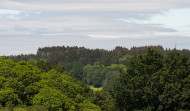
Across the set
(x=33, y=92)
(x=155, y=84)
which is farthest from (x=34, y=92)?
(x=155, y=84)

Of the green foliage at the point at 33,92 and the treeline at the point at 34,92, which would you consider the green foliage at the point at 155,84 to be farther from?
the green foliage at the point at 33,92

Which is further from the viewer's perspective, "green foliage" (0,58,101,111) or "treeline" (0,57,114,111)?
"green foliage" (0,58,101,111)

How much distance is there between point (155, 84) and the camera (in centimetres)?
5478

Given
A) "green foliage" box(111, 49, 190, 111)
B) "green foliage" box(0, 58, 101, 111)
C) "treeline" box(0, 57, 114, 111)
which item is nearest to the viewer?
"green foliage" box(111, 49, 190, 111)

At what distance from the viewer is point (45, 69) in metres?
121

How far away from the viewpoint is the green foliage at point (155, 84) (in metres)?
53.5

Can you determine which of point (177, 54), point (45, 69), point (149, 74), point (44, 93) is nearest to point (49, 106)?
point (44, 93)

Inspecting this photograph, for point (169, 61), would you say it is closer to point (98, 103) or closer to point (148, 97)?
point (148, 97)

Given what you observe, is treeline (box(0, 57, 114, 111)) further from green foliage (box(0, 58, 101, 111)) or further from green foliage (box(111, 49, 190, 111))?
green foliage (box(111, 49, 190, 111))

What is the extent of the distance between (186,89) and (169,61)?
6501 millimetres

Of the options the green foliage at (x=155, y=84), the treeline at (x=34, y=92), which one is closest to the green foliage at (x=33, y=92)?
the treeline at (x=34, y=92)

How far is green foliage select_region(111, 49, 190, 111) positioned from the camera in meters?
53.5

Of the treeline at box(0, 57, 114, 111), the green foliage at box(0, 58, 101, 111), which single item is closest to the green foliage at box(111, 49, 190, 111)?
the treeline at box(0, 57, 114, 111)

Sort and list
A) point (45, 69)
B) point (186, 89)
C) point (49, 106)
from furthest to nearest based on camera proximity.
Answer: point (45, 69) → point (49, 106) → point (186, 89)
